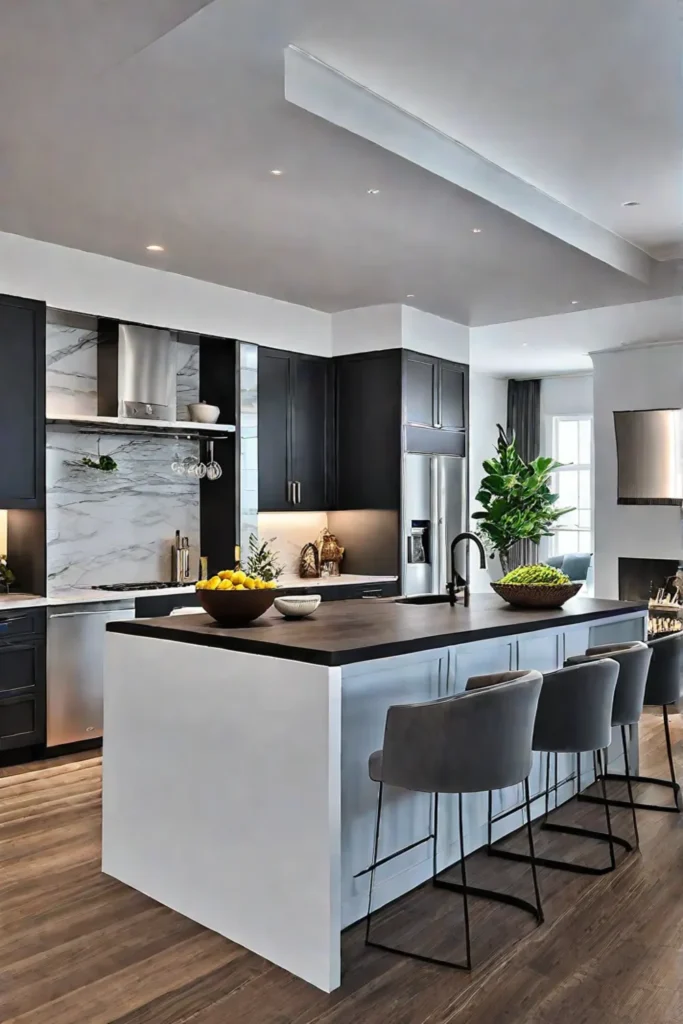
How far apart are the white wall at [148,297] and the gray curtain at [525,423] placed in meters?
4.42

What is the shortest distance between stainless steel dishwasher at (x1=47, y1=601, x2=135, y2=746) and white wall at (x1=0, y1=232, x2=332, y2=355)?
1813mm

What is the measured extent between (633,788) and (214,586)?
96.8 inches

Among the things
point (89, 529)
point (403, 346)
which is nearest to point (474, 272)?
point (403, 346)

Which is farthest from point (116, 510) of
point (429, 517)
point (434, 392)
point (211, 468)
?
point (434, 392)

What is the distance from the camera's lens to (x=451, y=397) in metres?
7.35

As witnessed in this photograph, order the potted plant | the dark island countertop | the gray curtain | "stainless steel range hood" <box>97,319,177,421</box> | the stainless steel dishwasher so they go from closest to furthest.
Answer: the dark island countertop, the stainless steel dishwasher, the potted plant, "stainless steel range hood" <box>97,319,177,421</box>, the gray curtain

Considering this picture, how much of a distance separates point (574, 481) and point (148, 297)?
6.47 meters

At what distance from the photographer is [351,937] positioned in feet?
9.32

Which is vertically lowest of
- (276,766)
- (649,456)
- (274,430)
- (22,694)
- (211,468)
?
(22,694)

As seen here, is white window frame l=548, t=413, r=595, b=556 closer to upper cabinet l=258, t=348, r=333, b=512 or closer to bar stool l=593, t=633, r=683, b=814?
upper cabinet l=258, t=348, r=333, b=512

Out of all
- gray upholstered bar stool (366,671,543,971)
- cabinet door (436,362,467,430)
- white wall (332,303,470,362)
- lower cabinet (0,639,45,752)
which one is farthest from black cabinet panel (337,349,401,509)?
gray upholstered bar stool (366,671,543,971)

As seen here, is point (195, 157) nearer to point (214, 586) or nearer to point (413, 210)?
point (413, 210)

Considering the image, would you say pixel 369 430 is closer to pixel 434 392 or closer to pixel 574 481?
pixel 434 392

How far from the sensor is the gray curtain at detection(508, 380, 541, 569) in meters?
10.8
